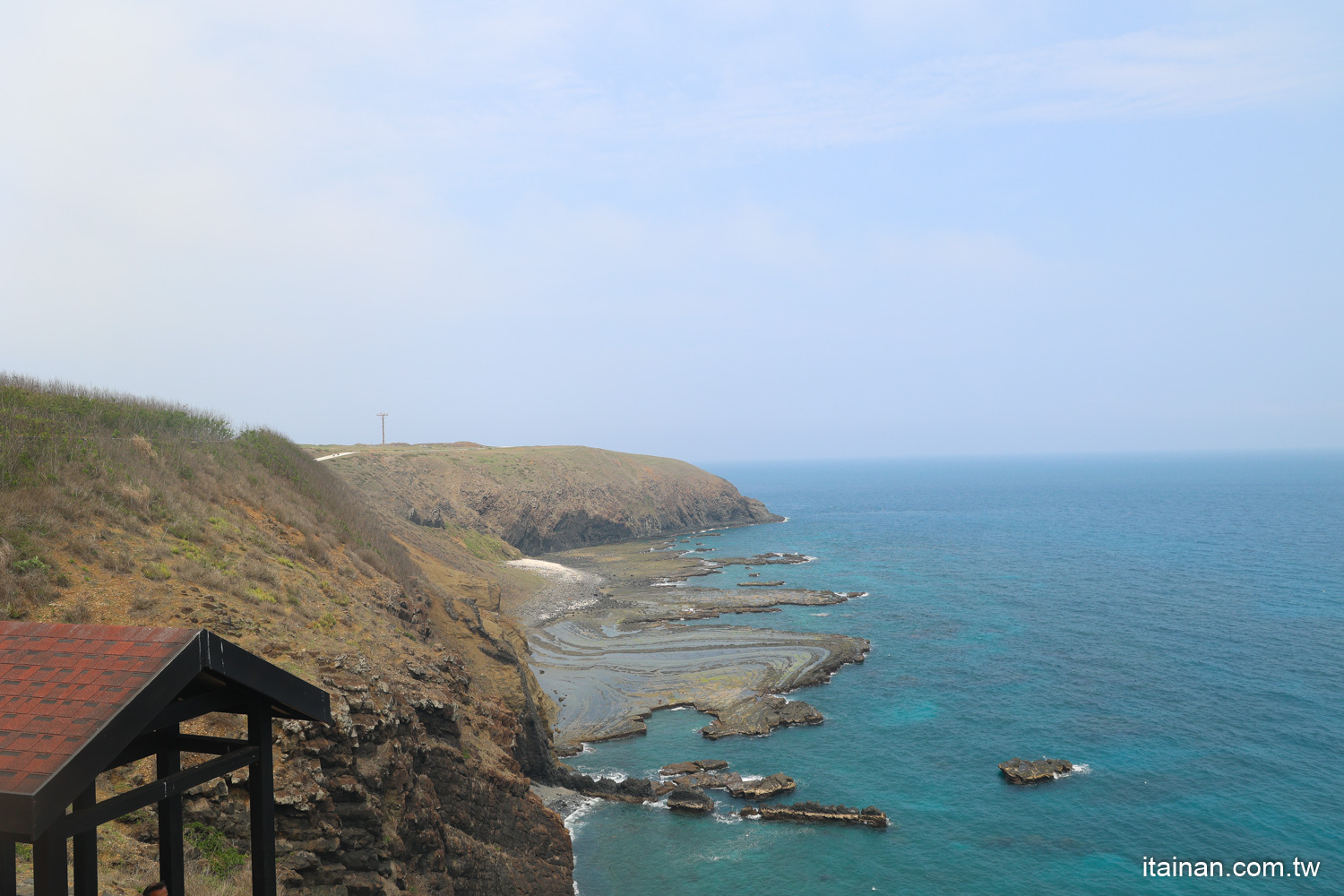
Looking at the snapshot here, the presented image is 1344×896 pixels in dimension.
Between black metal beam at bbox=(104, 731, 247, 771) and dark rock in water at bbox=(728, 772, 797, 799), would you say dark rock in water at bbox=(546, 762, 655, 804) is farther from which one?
black metal beam at bbox=(104, 731, 247, 771)

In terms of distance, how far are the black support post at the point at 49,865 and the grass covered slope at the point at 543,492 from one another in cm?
7163

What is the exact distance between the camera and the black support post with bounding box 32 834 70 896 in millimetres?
5242

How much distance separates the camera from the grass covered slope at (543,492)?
9069 cm

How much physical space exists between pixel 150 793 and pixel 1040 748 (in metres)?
41.6

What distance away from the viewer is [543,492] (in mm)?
111625

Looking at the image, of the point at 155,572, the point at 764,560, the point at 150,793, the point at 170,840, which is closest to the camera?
the point at 150,793

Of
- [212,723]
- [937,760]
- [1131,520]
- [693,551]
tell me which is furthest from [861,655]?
[1131,520]

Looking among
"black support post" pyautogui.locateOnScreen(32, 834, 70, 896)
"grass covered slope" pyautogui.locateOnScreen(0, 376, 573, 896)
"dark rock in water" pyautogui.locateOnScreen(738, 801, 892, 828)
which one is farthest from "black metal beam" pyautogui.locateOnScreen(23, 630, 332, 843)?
"dark rock in water" pyautogui.locateOnScreen(738, 801, 892, 828)

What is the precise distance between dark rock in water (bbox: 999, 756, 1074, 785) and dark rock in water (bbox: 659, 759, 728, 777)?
44.2ft

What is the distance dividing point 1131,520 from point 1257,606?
78942 millimetres

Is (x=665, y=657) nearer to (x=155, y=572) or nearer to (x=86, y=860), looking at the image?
(x=155, y=572)

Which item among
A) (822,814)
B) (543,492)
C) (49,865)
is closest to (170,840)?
(49,865)

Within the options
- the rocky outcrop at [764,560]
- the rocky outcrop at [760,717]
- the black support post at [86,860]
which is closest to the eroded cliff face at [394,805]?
the black support post at [86,860]

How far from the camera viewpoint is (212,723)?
48.3ft
